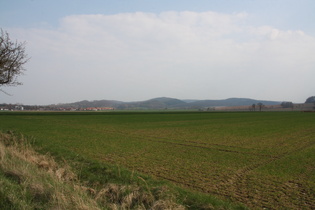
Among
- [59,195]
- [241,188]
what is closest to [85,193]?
[59,195]

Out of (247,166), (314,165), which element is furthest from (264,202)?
(314,165)

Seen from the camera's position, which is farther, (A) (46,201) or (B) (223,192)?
(B) (223,192)

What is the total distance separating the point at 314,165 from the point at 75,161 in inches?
523

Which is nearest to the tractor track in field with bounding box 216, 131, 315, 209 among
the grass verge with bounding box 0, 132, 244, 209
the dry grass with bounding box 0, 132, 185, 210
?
the grass verge with bounding box 0, 132, 244, 209

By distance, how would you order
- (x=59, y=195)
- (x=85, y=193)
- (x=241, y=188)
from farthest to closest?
1. (x=241, y=188)
2. (x=85, y=193)
3. (x=59, y=195)

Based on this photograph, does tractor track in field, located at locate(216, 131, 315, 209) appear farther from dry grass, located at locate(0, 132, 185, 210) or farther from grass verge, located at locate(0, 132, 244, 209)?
dry grass, located at locate(0, 132, 185, 210)

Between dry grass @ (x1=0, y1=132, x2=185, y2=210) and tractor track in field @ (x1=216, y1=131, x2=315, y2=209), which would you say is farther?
tractor track in field @ (x1=216, y1=131, x2=315, y2=209)

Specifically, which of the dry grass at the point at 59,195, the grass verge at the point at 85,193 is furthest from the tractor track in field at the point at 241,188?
the dry grass at the point at 59,195

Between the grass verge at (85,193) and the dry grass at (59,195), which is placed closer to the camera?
the dry grass at (59,195)

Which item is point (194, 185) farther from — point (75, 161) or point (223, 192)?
point (75, 161)

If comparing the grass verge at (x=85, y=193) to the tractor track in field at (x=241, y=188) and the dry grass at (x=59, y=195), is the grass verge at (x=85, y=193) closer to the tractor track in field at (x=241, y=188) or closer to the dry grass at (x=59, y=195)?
the dry grass at (x=59, y=195)

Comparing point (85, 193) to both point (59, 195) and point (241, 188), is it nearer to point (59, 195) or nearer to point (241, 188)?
point (59, 195)

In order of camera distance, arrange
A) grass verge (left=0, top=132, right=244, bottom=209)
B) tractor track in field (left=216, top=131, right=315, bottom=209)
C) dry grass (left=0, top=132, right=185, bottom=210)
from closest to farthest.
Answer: dry grass (left=0, top=132, right=185, bottom=210)
grass verge (left=0, top=132, right=244, bottom=209)
tractor track in field (left=216, top=131, right=315, bottom=209)

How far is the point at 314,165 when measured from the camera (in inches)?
534
